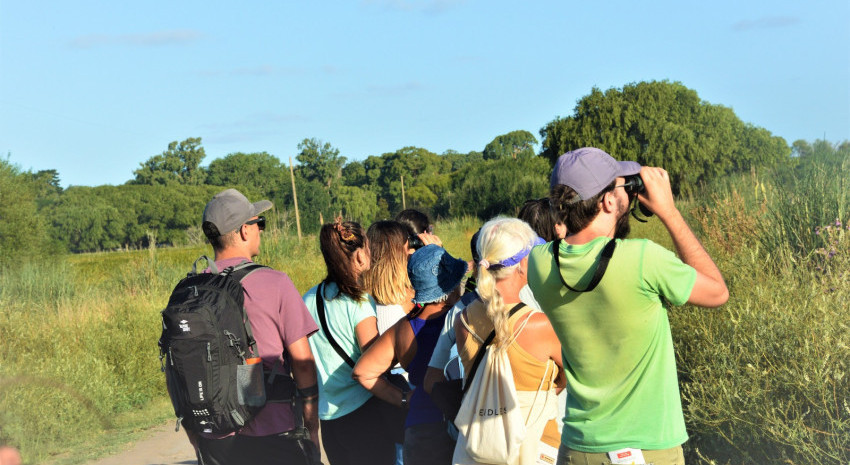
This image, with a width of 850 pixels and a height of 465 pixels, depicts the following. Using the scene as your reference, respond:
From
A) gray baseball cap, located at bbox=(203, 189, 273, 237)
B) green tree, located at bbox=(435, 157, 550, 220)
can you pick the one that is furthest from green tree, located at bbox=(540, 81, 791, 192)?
gray baseball cap, located at bbox=(203, 189, 273, 237)

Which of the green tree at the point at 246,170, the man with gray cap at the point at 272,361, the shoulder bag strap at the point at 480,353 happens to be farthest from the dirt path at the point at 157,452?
the green tree at the point at 246,170

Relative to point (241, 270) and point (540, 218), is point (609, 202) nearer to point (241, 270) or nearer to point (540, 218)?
point (241, 270)

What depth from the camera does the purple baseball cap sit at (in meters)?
2.69

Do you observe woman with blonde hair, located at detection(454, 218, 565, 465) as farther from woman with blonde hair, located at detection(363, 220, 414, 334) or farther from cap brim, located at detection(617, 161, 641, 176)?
woman with blonde hair, located at detection(363, 220, 414, 334)

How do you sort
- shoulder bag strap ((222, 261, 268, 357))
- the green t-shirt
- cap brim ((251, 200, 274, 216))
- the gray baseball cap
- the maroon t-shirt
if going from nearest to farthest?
1. the green t-shirt
2. shoulder bag strap ((222, 261, 268, 357))
3. the maroon t-shirt
4. the gray baseball cap
5. cap brim ((251, 200, 274, 216))

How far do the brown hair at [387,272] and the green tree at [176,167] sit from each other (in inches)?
3575

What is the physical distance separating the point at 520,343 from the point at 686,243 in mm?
723

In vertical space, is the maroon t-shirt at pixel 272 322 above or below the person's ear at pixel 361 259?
below

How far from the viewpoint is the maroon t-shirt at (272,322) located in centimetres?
355

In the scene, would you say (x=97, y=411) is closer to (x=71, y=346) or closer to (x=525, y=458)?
(x=71, y=346)

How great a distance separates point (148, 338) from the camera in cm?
1112

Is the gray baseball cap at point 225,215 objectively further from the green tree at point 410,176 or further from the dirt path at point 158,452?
the green tree at point 410,176

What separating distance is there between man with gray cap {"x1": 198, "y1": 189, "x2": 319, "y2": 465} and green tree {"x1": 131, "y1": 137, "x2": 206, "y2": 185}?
91.2 meters

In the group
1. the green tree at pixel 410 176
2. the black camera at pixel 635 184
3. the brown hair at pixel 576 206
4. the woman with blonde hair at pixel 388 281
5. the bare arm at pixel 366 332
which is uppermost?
the green tree at pixel 410 176
